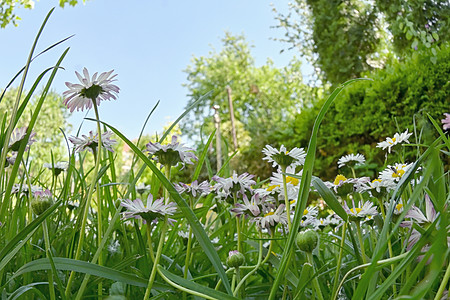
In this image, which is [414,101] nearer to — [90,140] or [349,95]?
[349,95]

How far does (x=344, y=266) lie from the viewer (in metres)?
0.64

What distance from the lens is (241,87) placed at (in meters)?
14.2

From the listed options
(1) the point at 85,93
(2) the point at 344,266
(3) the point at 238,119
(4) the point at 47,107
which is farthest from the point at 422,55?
(3) the point at 238,119

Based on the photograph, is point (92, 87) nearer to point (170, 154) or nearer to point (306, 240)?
point (170, 154)

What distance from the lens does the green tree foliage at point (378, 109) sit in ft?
9.73

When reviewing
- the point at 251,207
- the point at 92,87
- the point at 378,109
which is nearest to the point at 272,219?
the point at 251,207

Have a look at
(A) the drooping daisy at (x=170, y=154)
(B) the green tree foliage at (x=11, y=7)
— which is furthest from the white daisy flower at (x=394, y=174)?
(B) the green tree foliage at (x=11, y=7)

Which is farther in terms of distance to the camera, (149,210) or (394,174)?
(394,174)

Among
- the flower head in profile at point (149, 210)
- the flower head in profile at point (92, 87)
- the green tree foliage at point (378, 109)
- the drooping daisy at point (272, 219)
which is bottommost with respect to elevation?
the drooping daisy at point (272, 219)

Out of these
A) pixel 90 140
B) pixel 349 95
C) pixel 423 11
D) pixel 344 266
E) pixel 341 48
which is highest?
pixel 341 48

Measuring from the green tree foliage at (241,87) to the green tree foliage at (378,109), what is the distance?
915 centimetres

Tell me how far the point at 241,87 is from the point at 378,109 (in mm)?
11080

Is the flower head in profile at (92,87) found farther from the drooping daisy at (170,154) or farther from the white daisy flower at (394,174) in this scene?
the white daisy flower at (394,174)

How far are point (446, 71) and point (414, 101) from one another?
0.95ft
